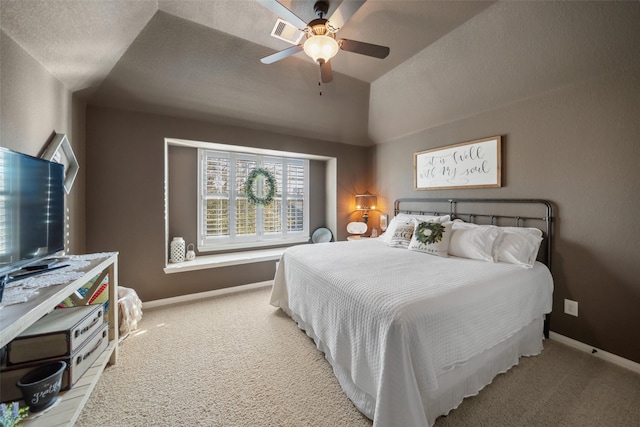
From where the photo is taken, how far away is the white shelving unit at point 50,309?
2.64ft

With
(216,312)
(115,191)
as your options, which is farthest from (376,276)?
(115,191)

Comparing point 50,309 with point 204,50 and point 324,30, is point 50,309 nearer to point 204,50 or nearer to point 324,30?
point 324,30

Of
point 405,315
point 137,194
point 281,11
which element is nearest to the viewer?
point 405,315

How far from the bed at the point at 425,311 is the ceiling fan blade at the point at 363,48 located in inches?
67.7

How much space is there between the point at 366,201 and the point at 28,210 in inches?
156

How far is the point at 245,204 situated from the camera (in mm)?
3875

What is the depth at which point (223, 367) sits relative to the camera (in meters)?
1.80

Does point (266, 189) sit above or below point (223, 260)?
above

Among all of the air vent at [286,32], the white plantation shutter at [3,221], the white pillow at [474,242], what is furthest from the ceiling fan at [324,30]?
the white pillow at [474,242]

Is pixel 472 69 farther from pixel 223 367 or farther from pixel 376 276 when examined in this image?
pixel 223 367

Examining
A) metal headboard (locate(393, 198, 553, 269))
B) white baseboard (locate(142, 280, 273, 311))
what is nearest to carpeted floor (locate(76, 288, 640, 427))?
white baseboard (locate(142, 280, 273, 311))

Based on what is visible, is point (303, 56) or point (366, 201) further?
point (366, 201)

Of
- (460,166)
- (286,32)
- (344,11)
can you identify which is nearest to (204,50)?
(286,32)

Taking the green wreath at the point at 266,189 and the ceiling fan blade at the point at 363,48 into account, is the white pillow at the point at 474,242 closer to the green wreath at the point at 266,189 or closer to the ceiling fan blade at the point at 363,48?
the ceiling fan blade at the point at 363,48
